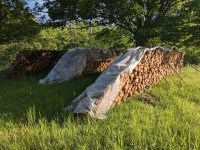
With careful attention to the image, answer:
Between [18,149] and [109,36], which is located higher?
[109,36]

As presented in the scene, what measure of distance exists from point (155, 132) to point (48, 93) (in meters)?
3.15

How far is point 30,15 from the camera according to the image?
8.62 meters

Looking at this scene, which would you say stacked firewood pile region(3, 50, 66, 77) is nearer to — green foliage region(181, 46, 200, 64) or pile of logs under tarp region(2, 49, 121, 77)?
pile of logs under tarp region(2, 49, 121, 77)

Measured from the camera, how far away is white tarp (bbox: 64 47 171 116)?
8.77 ft

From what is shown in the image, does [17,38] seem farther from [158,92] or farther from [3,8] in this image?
[158,92]

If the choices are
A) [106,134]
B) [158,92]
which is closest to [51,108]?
[106,134]

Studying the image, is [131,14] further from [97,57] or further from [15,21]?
[15,21]

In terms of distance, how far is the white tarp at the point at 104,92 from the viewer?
2.67 metres

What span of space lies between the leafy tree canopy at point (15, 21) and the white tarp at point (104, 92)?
21.6 feet

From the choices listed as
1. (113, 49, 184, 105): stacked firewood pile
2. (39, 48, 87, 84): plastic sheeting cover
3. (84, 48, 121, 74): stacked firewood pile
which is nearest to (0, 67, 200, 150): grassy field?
(113, 49, 184, 105): stacked firewood pile

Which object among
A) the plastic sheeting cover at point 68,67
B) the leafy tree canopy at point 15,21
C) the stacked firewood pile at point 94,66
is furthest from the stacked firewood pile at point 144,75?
the leafy tree canopy at point 15,21

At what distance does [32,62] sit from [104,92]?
6024mm

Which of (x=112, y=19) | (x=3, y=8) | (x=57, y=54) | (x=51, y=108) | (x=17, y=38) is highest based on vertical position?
(x=3, y=8)

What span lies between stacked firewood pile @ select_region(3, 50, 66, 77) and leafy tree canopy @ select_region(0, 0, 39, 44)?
63.8 inches
